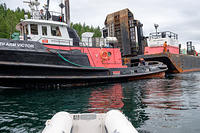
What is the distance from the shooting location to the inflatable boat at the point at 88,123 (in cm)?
189

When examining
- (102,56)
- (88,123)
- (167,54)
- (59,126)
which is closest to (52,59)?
(102,56)

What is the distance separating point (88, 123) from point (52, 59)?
6.30m

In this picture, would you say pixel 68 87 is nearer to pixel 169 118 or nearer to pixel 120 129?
pixel 169 118

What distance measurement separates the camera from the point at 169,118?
11.3ft

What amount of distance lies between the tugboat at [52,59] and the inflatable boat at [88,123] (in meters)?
5.80

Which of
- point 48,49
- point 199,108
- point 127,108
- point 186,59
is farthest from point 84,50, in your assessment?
point 186,59

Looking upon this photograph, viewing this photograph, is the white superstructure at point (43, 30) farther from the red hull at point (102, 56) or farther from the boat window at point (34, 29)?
the red hull at point (102, 56)

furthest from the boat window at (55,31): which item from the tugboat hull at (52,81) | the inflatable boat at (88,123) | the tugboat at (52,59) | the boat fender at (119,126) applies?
the boat fender at (119,126)

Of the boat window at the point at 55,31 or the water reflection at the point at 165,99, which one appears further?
the boat window at the point at 55,31

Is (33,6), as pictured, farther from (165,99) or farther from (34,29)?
(165,99)

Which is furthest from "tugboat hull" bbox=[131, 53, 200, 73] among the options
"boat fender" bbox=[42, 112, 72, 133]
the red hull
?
"boat fender" bbox=[42, 112, 72, 133]

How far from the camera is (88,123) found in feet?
8.06

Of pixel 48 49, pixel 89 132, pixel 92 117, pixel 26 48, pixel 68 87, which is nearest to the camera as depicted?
pixel 89 132

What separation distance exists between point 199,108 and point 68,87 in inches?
251
